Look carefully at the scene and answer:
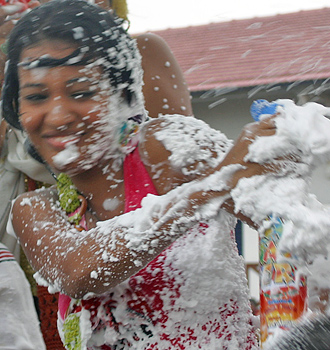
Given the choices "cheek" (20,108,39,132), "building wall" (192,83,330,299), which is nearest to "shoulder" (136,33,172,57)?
"cheek" (20,108,39,132)

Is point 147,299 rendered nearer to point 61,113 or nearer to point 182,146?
point 182,146

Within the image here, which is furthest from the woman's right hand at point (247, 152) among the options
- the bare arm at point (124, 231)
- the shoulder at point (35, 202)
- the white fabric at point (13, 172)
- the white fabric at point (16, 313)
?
the white fabric at point (13, 172)

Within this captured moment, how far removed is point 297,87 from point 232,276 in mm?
2506

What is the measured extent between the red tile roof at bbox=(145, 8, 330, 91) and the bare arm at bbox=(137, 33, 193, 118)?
1937 millimetres

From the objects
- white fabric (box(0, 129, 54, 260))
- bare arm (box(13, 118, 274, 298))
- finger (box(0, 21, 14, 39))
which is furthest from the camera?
white fabric (box(0, 129, 54, 260))

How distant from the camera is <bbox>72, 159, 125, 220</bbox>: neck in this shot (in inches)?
66.5

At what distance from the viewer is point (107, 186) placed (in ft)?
5.60

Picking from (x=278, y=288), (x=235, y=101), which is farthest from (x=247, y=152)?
(x=235, y=101)

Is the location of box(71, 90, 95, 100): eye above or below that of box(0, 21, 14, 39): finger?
above

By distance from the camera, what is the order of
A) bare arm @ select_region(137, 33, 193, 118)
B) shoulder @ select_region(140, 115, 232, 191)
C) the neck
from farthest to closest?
bare arm @ select_region(137, 33, 193, 118)
the neck
shoulder @ select_region(140, 115, 232, 191)

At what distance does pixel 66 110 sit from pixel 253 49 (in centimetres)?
343

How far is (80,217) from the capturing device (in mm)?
1724

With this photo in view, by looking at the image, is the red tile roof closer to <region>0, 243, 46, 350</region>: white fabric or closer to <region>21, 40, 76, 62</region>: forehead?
<region>0, 243, 46, 350</region>: white fabric

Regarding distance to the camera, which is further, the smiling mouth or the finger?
the finger
